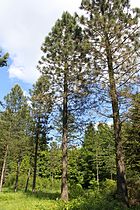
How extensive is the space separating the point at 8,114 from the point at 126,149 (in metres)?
24.0

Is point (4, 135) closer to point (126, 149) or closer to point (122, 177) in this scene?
point (126, 149)

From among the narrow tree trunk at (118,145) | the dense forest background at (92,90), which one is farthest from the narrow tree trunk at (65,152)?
the narrow tree trunk at (118,145)

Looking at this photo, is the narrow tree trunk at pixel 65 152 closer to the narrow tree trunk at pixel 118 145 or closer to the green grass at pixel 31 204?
the green grass at pixel 31 204

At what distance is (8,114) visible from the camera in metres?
42.5

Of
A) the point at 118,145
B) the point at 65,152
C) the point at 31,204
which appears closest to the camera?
the point at 118,145

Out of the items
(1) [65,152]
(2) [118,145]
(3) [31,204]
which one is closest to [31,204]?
(3) [31,204]

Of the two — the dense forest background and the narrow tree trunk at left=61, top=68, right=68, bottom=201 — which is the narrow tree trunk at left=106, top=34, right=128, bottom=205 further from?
the narrow tree trunk at left=61, top=68, right=68, bottom=201

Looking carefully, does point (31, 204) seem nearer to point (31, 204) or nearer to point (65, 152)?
point (31, 204)

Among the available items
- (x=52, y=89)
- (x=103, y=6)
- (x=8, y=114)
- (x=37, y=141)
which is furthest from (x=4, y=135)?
(x=103, y=6)

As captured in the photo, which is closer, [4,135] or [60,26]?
[60,26]

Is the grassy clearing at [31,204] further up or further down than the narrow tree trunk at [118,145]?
further down

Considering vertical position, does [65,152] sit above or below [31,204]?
above

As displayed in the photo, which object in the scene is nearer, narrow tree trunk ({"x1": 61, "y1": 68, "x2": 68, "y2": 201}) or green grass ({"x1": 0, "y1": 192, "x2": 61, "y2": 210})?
green grass ({"x1": 0, "y1": 192, "x2": 61, "y2": 210})

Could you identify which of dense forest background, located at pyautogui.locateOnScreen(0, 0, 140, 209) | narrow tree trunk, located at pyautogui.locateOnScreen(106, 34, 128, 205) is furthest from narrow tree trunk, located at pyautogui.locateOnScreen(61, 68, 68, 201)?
narrow tree trunk, located at pyautogui.locateOnScreen(106, 34, 128, 205)
